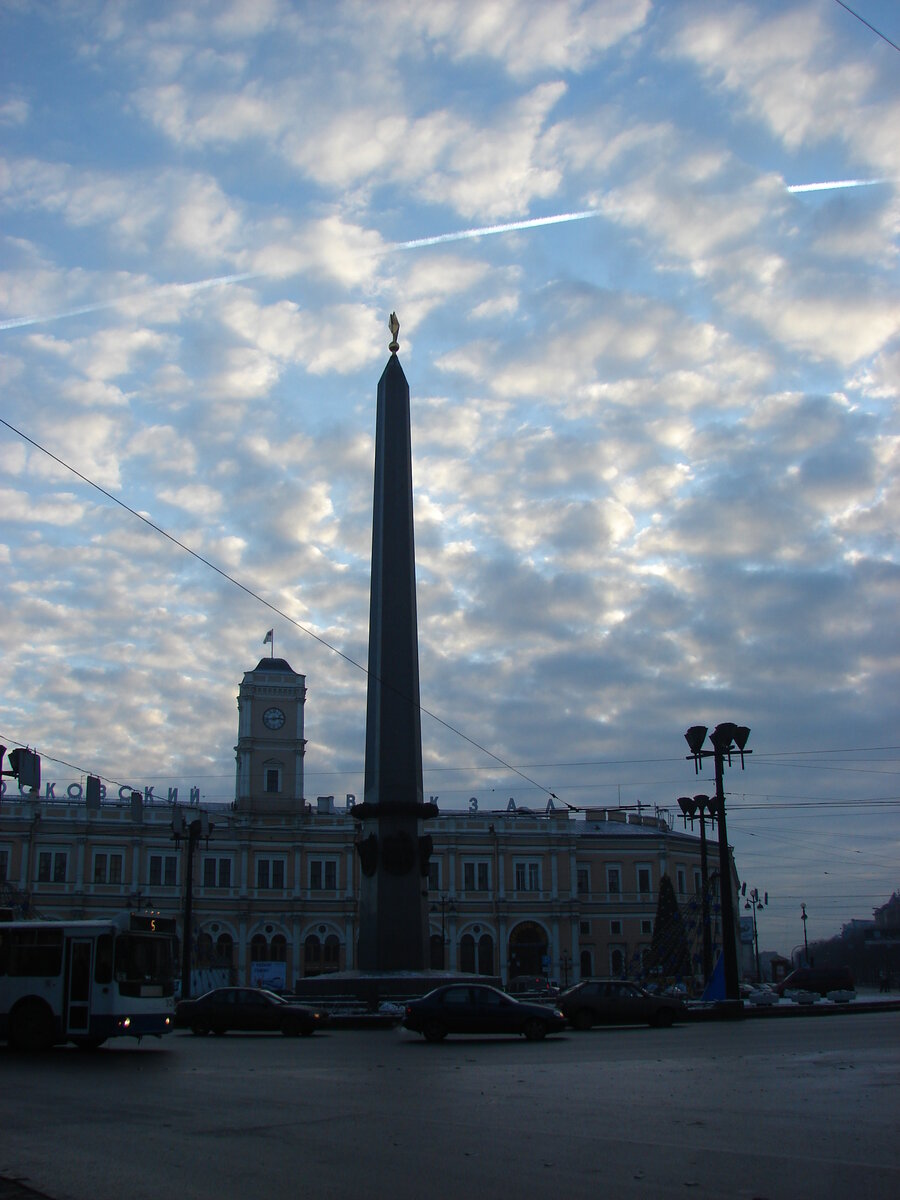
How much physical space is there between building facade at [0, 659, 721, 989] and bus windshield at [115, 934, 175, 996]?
45.5 metres

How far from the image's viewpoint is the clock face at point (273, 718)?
76.6 m

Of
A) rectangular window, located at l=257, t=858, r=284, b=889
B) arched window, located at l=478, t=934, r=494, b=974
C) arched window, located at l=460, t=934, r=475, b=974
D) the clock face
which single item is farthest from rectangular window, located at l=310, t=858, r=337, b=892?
the clock face

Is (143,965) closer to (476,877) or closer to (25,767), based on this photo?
(25,767)

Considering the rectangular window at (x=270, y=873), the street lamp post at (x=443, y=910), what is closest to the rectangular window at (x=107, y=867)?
the rectangular window at (x=270, y=873)

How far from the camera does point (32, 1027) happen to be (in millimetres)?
18750

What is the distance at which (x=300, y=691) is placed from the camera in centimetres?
7775

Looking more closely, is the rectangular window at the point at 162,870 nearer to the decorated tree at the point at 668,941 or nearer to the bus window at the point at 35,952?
the decorated tree at the point at 668,941

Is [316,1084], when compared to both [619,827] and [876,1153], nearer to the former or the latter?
[876,1153]

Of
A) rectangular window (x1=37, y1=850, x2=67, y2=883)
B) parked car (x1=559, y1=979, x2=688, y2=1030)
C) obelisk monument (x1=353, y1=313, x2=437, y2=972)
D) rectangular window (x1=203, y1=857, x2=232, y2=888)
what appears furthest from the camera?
rectangular window (x1=203, y1=857, x2=232, y2=888)

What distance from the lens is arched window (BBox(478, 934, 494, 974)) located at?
69750mm

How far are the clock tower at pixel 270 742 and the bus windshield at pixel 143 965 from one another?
54.8 m

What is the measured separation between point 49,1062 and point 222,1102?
6.24 meters

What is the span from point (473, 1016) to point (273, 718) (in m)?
57.2

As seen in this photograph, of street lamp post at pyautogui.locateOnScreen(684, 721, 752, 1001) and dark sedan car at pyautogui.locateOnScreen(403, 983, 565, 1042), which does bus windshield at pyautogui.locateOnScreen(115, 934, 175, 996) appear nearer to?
dark sedan car at pyautogui.locateOnScreen(403, 983, 565, 1042)
